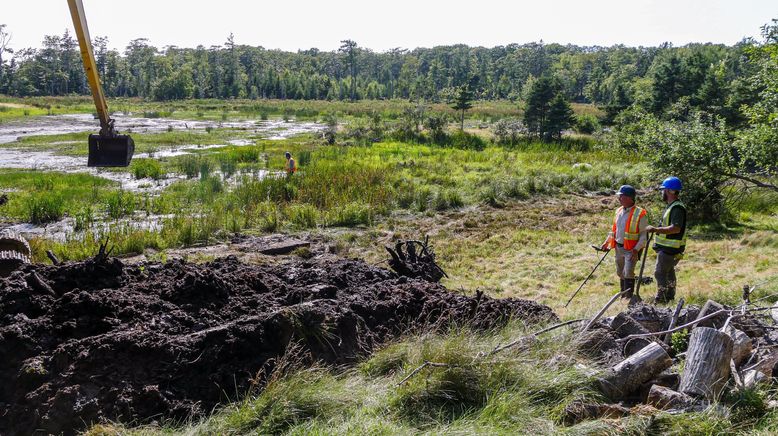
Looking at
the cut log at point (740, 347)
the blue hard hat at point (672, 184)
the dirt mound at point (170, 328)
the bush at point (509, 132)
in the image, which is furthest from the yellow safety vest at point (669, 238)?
the bush at point (509, 132)

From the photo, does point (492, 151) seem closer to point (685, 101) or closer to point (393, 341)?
point (685, 101)

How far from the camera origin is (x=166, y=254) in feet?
35.2

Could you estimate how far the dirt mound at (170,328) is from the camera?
4.20m

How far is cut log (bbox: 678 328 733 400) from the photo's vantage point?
12.9 ft

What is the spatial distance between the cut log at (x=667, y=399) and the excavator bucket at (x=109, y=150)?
7.78m

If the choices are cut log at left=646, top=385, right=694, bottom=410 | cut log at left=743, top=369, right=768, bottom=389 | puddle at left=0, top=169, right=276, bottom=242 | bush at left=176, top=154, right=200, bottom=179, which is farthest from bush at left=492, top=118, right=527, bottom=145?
cut log at left=646, top=385, right=694, bottom=410

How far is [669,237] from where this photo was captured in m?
7.17

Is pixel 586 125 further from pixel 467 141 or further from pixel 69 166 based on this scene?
pixel 69 166

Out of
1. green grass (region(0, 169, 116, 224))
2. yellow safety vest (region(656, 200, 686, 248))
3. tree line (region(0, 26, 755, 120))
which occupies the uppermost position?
tree line (region(0, 26, 755, 120))

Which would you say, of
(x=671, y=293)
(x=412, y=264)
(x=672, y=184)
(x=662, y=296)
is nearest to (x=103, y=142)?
(x=412, y=264)

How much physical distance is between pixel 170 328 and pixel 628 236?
18.9ft

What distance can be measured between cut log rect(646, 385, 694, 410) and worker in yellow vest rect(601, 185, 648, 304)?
10.8 feet

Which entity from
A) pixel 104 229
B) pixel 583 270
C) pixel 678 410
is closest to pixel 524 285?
pixel 583 270

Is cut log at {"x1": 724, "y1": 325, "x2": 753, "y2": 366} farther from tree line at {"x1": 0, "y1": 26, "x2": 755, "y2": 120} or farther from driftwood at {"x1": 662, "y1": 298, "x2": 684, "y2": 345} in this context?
tree line at {"x1": 0, "y1": 26, "x2": 755, "y2": 120}
